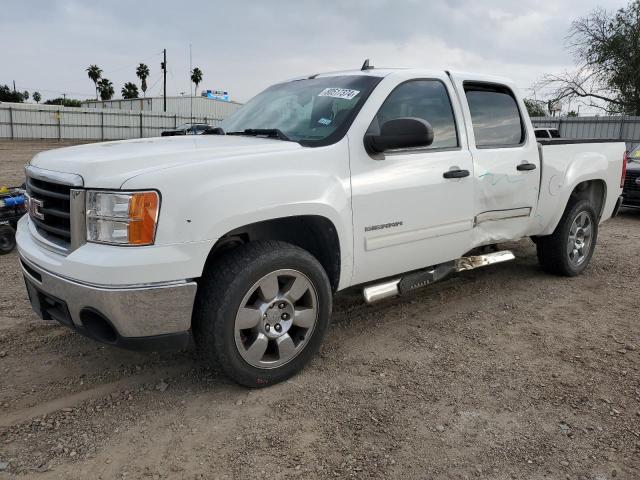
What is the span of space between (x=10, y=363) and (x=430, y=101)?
3415 millimetres

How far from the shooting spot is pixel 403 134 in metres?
3.32

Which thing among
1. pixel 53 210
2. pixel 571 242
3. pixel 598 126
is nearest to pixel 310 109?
pixel 53 210

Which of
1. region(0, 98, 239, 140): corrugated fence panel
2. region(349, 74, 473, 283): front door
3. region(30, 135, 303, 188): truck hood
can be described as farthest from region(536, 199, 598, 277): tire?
region(0, 98, 239, 140): corrugated fence panel

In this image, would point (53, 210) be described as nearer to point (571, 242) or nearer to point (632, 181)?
point (571, 242)

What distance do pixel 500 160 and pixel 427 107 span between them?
2.72ft

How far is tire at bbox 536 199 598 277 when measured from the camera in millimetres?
5375

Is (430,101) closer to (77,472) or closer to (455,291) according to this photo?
(455,291)

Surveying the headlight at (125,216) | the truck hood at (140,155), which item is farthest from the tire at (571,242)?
Answer: the headlight at (125,216)

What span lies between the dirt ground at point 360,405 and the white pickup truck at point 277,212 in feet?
1.27

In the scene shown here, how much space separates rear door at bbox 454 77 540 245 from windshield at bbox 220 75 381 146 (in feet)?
3.33

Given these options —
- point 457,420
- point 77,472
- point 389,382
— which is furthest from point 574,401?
point 77,472

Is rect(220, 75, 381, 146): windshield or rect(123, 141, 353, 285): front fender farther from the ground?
rect(220, 75, 381, 146): windshield

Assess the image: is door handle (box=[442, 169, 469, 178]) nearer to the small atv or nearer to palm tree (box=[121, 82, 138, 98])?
the small atv

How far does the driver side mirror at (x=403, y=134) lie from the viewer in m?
3.31
